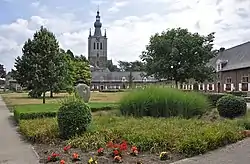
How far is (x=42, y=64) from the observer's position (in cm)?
3069

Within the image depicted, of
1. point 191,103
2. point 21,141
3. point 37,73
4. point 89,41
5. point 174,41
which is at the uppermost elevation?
point 89,41

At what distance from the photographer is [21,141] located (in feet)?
39.0

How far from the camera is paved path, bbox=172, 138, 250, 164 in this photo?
7.41m

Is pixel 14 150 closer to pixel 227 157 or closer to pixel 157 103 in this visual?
pixel 227 157

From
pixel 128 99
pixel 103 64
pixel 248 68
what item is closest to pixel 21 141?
pixel 128 99

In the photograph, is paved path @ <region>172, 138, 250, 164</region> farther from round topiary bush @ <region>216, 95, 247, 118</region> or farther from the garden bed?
round topiary bush @ <region>216, 95, 247, 118</region>

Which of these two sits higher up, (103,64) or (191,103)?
(103,64)

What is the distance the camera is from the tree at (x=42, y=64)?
100ft

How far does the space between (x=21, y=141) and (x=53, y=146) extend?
198 centimetres

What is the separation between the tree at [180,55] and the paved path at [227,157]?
100 ft

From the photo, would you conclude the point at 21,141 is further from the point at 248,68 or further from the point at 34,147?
the point at 248,68

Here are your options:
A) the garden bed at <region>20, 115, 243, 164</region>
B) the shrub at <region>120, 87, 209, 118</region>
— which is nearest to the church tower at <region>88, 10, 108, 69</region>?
the shrub at <region>120, 87, 209, 118</region>

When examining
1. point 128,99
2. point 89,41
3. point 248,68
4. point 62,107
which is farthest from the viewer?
point 89,41

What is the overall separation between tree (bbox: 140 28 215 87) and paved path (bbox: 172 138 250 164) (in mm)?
→ 30627
